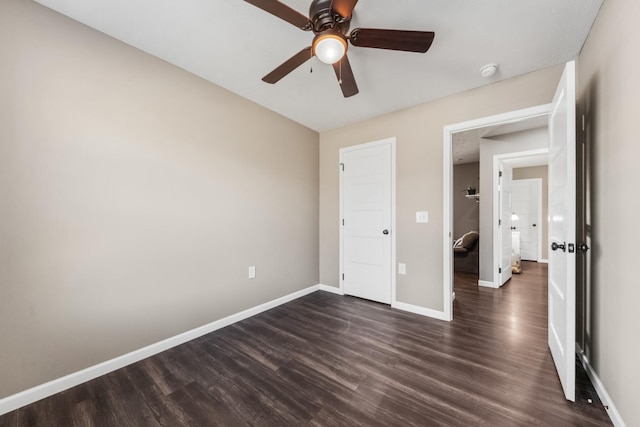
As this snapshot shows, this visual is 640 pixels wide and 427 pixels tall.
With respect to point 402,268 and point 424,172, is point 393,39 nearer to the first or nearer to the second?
point 424,172

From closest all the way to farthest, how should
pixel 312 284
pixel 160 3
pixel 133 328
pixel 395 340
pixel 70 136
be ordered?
1. pixel 160 3
2. pixel 70 136
3. pixel 133 328
4. pixel 395 340
5. pixel 312 284

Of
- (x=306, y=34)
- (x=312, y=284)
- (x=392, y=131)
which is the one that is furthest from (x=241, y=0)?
(x=312, y=284)

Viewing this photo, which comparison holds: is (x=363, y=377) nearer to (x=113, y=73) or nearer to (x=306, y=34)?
(x=306, y=34)

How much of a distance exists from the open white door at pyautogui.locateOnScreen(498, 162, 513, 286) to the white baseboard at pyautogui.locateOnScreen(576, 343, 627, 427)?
7.24 ft

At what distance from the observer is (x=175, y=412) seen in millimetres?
1457

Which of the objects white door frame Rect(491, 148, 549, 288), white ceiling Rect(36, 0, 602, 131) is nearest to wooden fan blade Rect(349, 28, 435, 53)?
white ceiling Rect(36, 0, 602, 131)

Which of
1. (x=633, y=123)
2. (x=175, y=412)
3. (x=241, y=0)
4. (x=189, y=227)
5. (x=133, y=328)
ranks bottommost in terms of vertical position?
(x=175, y=412)

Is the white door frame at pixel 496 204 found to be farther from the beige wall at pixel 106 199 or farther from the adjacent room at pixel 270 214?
the beige wall at pixel 106 199

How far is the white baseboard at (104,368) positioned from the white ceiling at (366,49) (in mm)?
2405

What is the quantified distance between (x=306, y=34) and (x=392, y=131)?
165cm

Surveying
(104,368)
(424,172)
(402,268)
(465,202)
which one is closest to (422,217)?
(424,172)

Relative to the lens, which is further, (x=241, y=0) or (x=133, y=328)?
(x=133, y=328)

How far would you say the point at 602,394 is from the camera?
1490 millimetres

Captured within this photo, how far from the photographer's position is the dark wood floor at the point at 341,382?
141 cm
